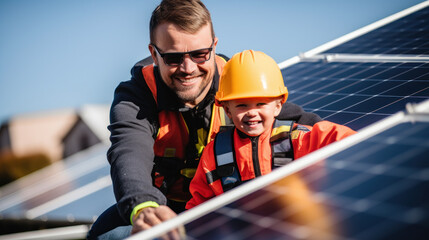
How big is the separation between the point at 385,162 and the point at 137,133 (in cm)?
210

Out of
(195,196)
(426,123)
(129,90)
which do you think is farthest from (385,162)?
(129,90)

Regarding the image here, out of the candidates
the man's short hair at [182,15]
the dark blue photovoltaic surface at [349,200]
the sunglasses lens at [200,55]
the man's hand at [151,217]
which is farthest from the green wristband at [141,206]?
the man's short hair at [182,15]

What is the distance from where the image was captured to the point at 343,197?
196cm

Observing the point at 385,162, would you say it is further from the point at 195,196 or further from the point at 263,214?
the point at 195,196

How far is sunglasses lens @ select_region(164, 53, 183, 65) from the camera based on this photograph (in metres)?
3.80

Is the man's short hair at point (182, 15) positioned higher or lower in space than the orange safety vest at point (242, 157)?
higher

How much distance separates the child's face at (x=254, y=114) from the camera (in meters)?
3.53

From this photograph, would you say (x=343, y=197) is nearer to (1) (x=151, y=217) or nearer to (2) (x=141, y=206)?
(1) (x=151, y=217)

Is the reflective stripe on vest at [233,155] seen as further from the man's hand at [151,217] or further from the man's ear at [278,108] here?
the man's hand at [151,217]

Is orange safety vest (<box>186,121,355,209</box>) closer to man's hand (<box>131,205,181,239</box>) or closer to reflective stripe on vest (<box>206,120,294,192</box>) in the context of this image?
reflective stripe on vest (<box>206,120,294,192</box>)

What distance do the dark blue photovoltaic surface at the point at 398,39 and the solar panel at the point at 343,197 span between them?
3.53m

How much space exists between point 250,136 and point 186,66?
0.77 meters

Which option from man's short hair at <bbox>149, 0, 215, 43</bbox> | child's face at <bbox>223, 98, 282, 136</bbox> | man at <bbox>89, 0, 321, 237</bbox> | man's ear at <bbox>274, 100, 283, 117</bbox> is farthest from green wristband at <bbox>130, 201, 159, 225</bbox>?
man's short hair at <bbox>149, 0, 215, 43</bbox>

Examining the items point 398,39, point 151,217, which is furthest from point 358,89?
point 151,217
